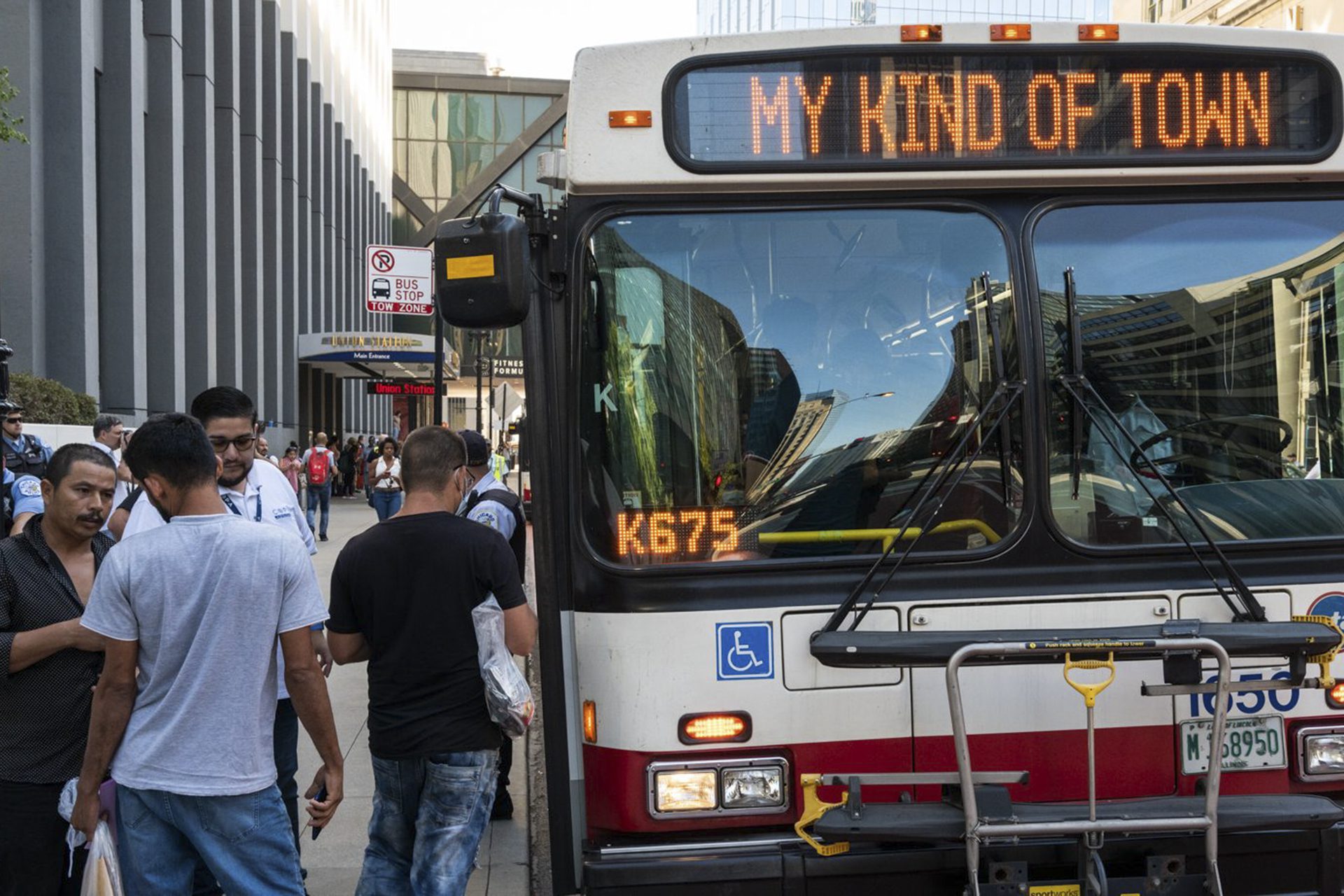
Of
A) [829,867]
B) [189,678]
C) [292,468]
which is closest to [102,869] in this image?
[189,678]

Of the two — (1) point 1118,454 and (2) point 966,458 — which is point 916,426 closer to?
(2) point 966,458

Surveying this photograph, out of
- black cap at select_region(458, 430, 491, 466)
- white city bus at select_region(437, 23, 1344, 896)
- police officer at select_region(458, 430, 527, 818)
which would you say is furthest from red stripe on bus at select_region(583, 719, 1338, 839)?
black cap at select_region(458, 430, 491, 466)

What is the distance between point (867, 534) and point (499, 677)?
1157mm

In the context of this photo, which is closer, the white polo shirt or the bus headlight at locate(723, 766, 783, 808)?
the bus headlight at locate(723, 766, 783, 808)

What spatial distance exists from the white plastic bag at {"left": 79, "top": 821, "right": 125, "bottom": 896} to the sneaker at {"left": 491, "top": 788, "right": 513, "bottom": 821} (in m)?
3.26

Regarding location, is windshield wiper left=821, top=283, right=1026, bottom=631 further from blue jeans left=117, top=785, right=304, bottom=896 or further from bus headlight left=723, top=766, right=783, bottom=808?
blue jeans left=117, top=785, right=304, bottom=896

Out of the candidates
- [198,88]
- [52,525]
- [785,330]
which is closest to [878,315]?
[785,330]

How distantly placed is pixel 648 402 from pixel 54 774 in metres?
2.01

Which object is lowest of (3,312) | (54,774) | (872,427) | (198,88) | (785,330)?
(54,774)

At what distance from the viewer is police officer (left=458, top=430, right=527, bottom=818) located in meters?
6.47

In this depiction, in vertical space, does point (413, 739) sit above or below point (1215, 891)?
above

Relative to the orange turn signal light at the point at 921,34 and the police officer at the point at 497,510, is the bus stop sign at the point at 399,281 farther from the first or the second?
the orange turn signal light at the point at 921,34

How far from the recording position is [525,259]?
404 centimetres

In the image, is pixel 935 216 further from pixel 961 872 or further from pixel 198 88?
pixel 198 88
